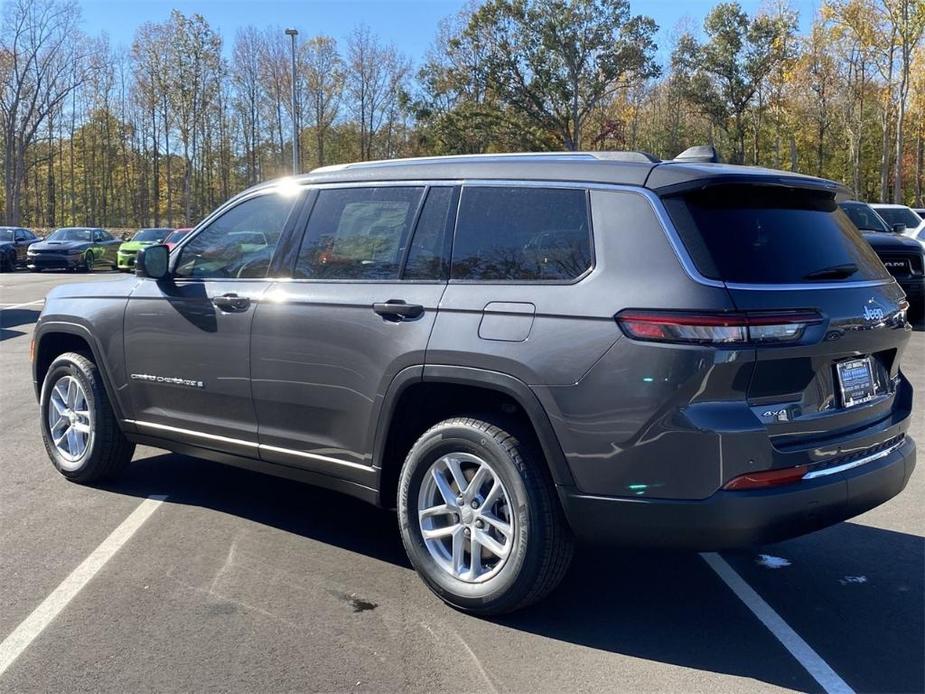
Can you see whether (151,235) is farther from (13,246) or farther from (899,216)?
(899,216)

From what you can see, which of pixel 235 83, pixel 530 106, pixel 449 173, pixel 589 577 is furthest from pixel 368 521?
pixel 235 83

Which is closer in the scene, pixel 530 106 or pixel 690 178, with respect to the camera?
pixel 690 178

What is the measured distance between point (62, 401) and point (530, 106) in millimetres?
38213

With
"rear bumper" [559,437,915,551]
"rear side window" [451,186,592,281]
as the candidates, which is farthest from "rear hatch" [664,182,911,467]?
"rear side window" [451,186,592,281]

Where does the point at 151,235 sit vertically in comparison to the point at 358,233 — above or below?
above

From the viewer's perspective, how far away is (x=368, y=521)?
512 cm

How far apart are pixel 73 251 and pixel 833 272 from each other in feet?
103

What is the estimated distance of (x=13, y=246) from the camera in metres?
32.1

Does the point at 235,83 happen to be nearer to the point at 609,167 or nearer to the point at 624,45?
the point at 624,45

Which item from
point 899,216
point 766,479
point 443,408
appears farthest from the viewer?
point 899,216

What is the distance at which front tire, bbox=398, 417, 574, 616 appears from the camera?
361 cm

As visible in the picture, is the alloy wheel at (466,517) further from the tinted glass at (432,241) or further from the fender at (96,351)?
the fender at (96,351)

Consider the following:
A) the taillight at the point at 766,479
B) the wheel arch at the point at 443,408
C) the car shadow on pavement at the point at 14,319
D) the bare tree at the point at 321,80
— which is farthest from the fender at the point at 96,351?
the bare tree at the point at 321,80

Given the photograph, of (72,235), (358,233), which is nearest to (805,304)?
(358,233)
